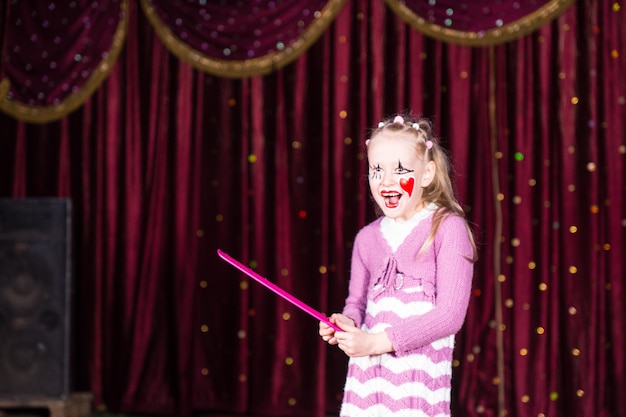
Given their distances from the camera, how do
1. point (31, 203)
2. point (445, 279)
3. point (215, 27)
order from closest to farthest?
point (445, 279) < point (31, 203) < point (215, 27)

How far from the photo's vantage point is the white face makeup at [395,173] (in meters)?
1.49

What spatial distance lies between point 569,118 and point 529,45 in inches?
13.0

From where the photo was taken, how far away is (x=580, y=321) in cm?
286

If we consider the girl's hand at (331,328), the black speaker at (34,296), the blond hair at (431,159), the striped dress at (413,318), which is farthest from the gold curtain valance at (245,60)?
the girl's hand at (331,328)

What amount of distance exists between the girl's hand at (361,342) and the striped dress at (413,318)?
0.02m

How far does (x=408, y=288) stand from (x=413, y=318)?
0.09 meters

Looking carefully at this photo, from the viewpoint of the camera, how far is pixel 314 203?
10.2 feet

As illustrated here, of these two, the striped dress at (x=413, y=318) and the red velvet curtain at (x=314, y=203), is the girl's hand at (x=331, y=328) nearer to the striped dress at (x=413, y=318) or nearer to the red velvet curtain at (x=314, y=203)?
the striped dress at (x=413, y=318)

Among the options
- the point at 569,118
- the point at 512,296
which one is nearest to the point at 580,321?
the point at 512,296

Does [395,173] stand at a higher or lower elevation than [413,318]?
higher

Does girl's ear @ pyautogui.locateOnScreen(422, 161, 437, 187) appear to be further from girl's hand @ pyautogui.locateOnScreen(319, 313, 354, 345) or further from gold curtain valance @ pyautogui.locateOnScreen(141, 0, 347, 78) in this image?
gold curtain valance @ pyautogui.locateOnScreen(141, 0, 347, 78)

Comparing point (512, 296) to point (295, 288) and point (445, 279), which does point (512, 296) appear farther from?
point (445, 279)

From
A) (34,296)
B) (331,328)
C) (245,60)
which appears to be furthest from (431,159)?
(34,296)

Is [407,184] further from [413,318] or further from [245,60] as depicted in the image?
[245,60]
